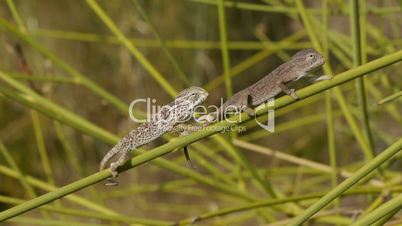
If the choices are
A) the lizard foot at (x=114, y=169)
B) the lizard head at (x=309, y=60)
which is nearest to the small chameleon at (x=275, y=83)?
the lizard head at (x=309, y=60)

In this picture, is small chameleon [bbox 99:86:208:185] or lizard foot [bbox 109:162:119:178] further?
small chameleon [bbox 99:86:208:185]

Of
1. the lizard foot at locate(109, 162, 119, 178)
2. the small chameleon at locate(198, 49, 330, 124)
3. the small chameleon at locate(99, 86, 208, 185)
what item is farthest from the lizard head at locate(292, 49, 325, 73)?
the lizard foot at locate(109, 162, 119, 178)

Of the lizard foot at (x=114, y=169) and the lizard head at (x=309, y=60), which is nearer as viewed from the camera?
the lizard foot at (x=114, y=169)

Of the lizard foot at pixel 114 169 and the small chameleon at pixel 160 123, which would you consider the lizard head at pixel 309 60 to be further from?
the lizard foot at pixel 114 169

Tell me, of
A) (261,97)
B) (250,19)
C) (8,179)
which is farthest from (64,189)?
(8,179)

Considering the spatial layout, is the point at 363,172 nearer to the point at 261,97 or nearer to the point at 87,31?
the point at 261,97

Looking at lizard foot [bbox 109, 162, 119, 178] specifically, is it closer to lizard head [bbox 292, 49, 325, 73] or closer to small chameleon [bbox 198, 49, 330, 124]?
small chameleon [bbox 198, 49, 330, 124]
